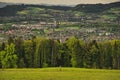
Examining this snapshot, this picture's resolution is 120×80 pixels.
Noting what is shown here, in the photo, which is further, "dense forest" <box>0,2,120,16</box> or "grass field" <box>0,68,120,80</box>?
"dense forest" <box>0,2,120,16</box>

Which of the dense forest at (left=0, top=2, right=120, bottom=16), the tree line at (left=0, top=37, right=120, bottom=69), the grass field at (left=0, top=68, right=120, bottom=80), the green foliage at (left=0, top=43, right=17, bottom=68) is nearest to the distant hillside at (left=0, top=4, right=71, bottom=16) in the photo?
the dense forest at (left=0, top=2, right=120, bottom=16)

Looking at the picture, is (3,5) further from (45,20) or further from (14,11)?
(45,20)

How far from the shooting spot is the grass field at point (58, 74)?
12.3 meters

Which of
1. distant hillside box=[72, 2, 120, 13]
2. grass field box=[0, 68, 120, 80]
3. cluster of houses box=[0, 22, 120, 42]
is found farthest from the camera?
cluster of houses box=[0, 22, 120, 42]

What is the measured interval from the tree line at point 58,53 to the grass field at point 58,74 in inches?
44.4

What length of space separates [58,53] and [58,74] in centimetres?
251

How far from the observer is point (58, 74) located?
42.2ft

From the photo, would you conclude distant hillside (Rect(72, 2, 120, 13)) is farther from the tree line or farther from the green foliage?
the green foliage

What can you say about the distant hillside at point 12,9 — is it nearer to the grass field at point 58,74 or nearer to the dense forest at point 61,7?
the dense forest at point 61,7

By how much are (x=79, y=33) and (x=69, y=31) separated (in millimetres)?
541

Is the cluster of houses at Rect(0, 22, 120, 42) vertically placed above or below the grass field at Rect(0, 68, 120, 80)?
above

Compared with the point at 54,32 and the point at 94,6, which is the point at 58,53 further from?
the point at 94,6

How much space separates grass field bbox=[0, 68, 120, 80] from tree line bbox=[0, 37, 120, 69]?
1127 mm

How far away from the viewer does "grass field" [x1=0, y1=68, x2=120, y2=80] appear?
1231 centimetres
